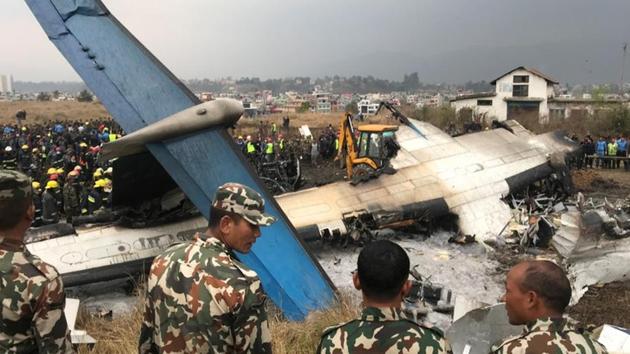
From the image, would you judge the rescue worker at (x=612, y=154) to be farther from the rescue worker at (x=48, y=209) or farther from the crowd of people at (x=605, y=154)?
the rescue worker at (x=48, y=209)

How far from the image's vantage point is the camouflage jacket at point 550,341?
2.38m

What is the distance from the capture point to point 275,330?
5.71 m

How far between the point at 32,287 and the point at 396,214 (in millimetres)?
9552

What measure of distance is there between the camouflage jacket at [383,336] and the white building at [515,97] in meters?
39.6

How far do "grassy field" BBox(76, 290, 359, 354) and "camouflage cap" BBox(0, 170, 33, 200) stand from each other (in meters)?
2.79

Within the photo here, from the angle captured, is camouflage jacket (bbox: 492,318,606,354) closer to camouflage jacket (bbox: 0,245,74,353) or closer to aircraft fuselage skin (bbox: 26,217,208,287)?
camouflage jacket (bbox: 0,245,74,353)

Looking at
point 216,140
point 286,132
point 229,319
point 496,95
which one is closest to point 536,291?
point 229,319

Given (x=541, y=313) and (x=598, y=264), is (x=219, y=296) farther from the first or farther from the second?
(x=598, y=264)

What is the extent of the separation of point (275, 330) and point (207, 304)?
3206 millimetres

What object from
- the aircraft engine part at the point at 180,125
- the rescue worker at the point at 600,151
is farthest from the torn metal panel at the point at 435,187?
the rescue worker at the point at 600,151

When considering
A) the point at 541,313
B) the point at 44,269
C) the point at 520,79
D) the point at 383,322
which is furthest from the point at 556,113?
the point at 44,269

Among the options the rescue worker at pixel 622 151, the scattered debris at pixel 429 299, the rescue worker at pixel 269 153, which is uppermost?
the rescue worker at pixel 269 153

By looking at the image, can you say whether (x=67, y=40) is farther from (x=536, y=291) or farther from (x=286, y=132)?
(x=286, y=132)

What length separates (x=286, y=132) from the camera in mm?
36656
